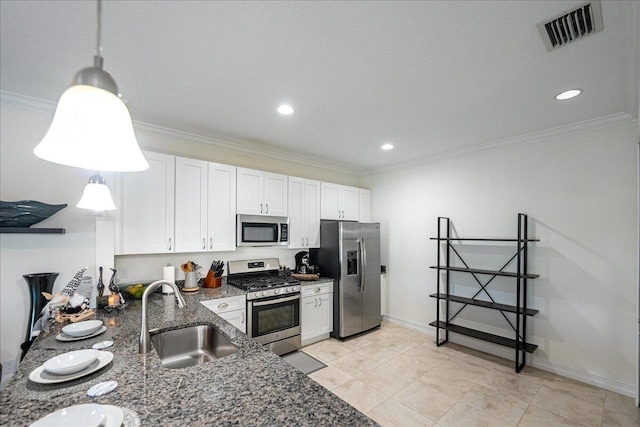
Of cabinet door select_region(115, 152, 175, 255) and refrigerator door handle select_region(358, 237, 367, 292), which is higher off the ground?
cabinet door select_region(115, 152, 175, 255)

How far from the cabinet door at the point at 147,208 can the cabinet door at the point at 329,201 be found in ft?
6.87

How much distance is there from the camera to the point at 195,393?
43.5 inches

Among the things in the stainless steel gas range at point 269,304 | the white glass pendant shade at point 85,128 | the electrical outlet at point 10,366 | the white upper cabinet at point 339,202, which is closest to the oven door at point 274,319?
the stainless steel gas range at point 269,304

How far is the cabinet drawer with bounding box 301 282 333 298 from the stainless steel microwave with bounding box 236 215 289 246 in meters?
0.66

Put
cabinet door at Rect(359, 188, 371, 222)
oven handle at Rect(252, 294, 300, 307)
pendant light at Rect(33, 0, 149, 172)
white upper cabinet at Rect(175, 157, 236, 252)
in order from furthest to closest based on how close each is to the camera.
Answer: cabinet door at Rect(359, 188, 371, 222) → oven handle at Rect(252, 294, 300, 307) → white upper cabinet at Rect(175, 157, 236, 252) → pendant light at Rect(33, 0, 149, 172)

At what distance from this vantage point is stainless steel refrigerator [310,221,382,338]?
4000 mm

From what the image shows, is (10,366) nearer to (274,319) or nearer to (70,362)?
(70,362)

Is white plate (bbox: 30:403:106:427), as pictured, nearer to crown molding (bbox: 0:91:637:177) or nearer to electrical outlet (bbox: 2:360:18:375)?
electrical outlet (bbox: 2:360:18:375)

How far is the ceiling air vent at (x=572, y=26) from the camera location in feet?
4.81

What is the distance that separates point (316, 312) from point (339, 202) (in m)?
1.73

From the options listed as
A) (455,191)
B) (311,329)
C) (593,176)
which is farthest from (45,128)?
(593,176)

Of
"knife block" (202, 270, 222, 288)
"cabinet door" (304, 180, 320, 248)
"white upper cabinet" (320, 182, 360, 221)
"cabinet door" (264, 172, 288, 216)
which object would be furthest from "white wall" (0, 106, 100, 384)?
"white upper cabinet" (320, 182, 360, 221)

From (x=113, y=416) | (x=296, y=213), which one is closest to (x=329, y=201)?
(x=296, y=213)

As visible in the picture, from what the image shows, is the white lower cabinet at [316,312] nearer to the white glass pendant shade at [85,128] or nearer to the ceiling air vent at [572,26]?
the white glass pendant shade at [85,128]
